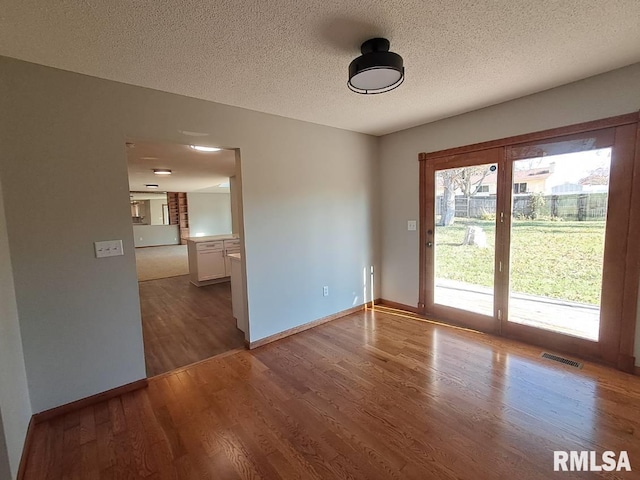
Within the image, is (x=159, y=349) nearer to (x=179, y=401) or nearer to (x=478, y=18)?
(x=179, y=401)

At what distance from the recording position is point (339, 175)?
3.69 meters

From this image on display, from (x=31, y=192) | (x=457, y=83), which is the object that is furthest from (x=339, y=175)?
(x=31, y=192)

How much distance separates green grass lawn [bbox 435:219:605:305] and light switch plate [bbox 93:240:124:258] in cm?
343

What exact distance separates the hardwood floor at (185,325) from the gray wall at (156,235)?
7.20m

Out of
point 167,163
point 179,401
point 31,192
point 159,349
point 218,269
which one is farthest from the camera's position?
point 218,269

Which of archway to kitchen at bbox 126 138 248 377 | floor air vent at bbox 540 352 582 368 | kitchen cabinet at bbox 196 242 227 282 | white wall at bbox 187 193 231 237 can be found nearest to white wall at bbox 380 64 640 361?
floor air vent at bbox 540 352 582 368

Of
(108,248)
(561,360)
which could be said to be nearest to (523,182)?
(561,360)

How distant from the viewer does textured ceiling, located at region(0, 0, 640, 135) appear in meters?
1.48

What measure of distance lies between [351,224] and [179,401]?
2688 millimetres

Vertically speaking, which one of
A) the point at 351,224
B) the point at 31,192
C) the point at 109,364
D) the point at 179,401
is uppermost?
the point at 31,192

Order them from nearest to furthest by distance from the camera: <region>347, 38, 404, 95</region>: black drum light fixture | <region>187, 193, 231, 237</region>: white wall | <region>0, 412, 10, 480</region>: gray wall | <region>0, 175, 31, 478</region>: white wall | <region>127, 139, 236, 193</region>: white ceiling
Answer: <region>0, 412, 10, 480</region>: gray wall, <region>0, 175, 31, 478</region>: white wall, <region>347, 38, 404, 95</region>: black drum light fixture, <region>127, 139, 236, 193</region>: white ceiling, <region>187, 193, 231, 237</region>: white wall

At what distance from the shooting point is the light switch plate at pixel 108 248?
214 cm

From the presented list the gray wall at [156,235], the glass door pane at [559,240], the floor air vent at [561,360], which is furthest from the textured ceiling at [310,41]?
the gray wall at [156,235]

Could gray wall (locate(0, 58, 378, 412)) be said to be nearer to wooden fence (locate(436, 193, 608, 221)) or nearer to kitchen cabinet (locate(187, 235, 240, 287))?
wooden fence (locate(436, 193, 608, 221))
